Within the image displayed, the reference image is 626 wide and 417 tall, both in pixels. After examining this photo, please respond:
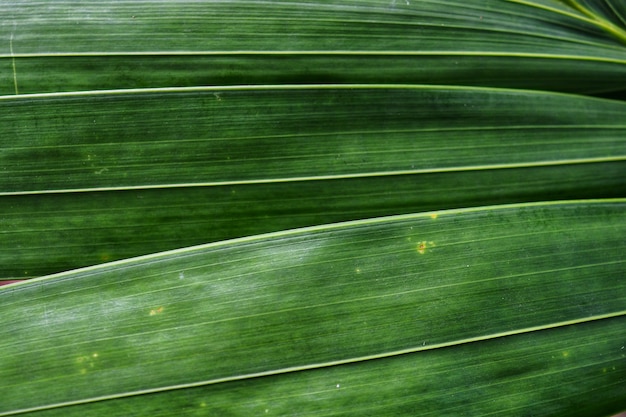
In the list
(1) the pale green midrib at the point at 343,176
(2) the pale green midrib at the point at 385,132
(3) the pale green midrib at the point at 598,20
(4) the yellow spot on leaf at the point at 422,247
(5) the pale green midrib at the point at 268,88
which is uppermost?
(3) the pale green midrib at the point at 598,20

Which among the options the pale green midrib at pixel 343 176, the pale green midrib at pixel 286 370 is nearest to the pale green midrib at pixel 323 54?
the pale green midrib at pixel 343 176

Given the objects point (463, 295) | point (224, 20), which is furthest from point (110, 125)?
point (463, 295)

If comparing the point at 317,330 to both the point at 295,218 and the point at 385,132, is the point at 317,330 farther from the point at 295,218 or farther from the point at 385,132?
the point at 385,132

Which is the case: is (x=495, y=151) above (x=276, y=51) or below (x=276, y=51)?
below

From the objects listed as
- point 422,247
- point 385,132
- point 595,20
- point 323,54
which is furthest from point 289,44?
point 595,20

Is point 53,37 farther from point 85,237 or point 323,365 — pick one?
point 323,365

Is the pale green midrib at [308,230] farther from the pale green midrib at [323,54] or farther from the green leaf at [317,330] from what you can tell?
the pale green midrib at [323,54]
